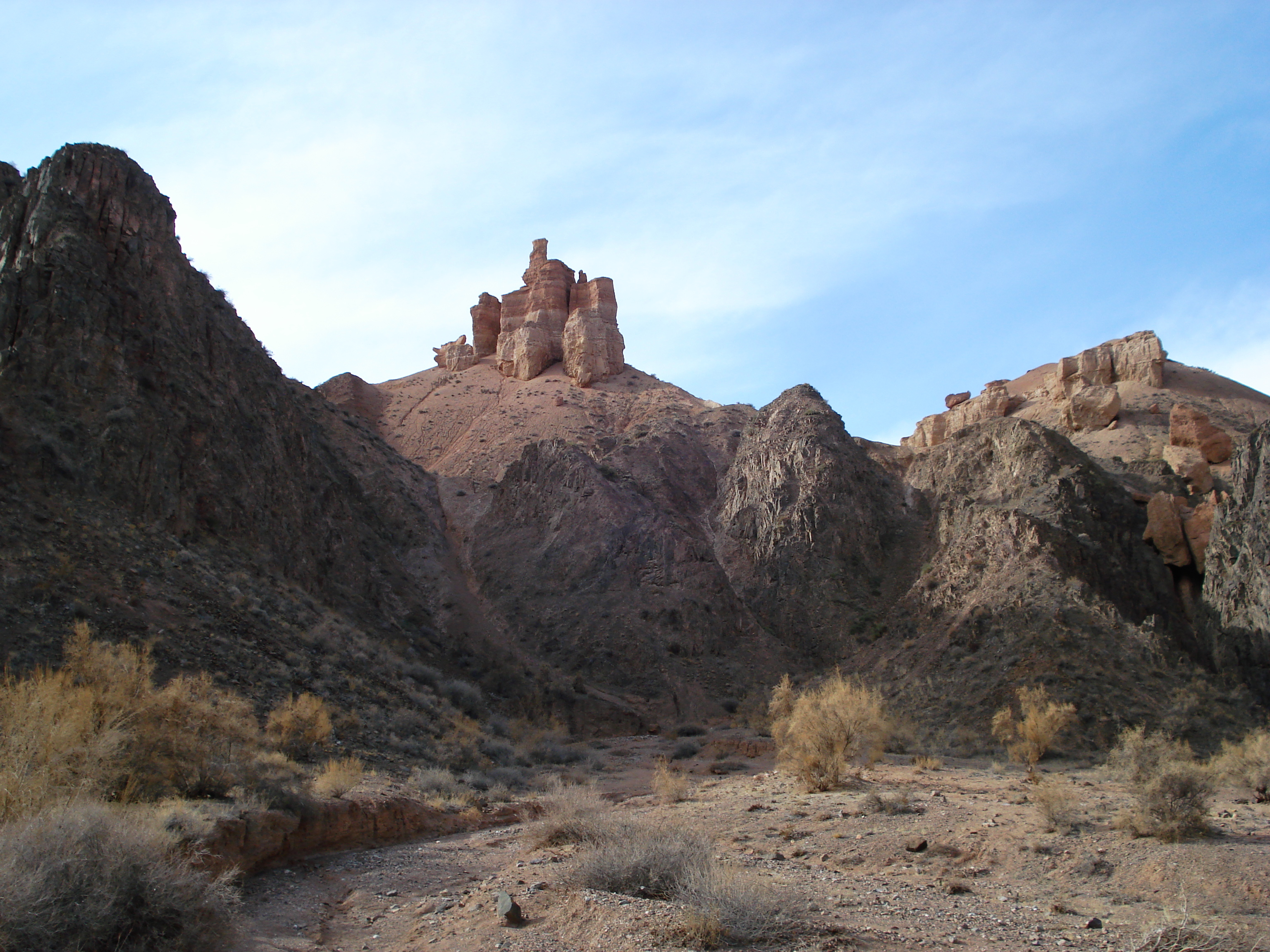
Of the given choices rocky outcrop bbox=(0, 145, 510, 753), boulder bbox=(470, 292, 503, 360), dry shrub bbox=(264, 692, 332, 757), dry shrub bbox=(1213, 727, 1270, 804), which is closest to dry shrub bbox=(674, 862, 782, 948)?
dry shrub bbox=(264, 692, 332, 757)

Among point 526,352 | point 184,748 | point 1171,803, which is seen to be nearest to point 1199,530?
point 1171,803

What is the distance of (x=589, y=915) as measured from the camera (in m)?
8.60

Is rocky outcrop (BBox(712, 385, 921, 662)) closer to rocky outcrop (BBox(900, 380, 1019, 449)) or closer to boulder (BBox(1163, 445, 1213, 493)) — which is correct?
rocky outcrop (BBox(900, 380, 1019, 449))

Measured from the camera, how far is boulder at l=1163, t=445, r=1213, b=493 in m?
37.1

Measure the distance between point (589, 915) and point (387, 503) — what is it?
45.6 m

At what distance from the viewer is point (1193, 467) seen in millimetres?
37625

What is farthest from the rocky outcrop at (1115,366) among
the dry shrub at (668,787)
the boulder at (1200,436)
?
the dry shrub at (668,787)

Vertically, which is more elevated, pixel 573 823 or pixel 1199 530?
pixel 1199 530

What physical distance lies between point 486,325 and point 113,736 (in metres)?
81.7

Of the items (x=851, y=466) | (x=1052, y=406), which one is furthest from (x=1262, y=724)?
(x=1052, y=406)

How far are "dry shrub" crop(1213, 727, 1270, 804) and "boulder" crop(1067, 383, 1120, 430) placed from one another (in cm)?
3088

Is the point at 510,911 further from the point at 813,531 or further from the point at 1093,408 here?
the point at 1093,408

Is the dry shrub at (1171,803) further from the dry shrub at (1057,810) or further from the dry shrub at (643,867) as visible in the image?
the dry shrub at (643,867)

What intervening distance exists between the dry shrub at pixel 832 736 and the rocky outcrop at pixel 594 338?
59.3m
